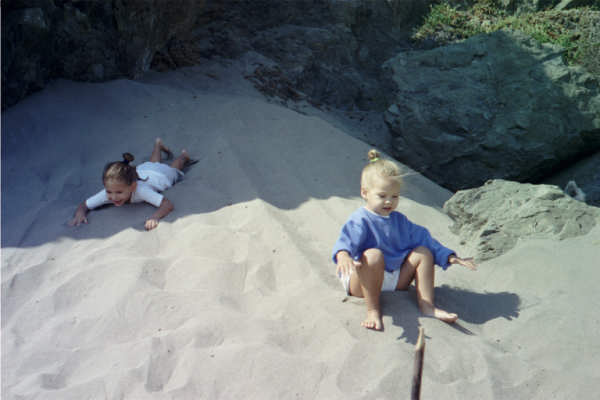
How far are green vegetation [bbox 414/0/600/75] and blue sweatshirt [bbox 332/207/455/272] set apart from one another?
4514mm

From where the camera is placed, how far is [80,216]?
3.50m

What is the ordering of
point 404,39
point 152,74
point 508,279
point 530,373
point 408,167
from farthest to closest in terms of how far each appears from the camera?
1. point 404,39
2. point 152,74
3. point 408,167
4. point 508,279
5. point 530,373

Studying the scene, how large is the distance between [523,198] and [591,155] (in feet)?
8.29

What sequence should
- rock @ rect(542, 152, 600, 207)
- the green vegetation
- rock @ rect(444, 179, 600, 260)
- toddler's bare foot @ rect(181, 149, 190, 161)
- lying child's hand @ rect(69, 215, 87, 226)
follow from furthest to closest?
the green vegetation, rock @ rect(542, 152, 600, 207), toddler's bare foot @ rect(181, 149, 190, 161), lying child's hand @ rect(69, 215, 87, 226), rock @ rect(444, 179, 600, 260)

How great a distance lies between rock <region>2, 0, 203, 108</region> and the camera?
4.36 m

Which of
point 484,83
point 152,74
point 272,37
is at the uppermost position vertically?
point 484,83

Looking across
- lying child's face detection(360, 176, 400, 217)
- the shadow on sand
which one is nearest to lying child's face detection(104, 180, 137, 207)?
lying child's face detection(360, 176, 400, 217)

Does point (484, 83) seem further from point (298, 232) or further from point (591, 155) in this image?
point (298, 232)

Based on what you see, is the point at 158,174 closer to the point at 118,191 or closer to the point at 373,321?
the point at 118,191

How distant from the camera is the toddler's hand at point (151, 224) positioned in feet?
11.0

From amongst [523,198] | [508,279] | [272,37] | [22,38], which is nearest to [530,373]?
[508,279]

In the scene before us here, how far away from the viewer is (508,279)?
9.48ft

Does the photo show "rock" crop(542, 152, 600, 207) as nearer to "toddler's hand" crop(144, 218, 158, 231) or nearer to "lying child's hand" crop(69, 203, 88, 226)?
"toddler's hand" crop(144, 218, 158, 231)

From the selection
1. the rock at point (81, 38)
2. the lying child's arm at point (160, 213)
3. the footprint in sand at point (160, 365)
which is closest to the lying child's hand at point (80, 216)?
the lying child's arm at point (160, 213)
